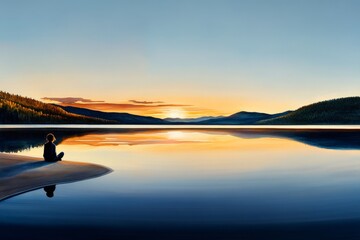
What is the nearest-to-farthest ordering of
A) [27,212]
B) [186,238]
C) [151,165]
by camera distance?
[186,238] → [27,212] → [151,165]

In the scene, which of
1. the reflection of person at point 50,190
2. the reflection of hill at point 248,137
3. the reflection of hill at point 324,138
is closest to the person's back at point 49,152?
the reflection of person at point 50,190

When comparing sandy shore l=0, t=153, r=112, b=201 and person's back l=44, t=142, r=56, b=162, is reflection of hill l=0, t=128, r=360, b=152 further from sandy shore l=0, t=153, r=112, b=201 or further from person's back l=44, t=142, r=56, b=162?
sandy shore l=0, t=153, r=112, b=201

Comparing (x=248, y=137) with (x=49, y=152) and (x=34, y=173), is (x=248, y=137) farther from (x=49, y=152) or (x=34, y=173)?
(x=34, y=173)

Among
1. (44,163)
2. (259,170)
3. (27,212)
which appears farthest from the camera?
(259,170)

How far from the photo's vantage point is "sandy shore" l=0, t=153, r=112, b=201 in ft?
56.2

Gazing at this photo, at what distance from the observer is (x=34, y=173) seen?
20078 millimetres

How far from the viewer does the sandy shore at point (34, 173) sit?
17.1 metres

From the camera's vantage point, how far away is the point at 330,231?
36.2ft

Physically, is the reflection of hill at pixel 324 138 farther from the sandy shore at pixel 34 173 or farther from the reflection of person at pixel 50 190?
the reflection of person at pixel 50 190

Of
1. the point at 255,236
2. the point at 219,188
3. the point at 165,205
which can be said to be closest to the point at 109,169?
the point at 219,188

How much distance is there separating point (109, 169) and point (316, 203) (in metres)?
14.3

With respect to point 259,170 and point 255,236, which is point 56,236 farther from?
point 259,170

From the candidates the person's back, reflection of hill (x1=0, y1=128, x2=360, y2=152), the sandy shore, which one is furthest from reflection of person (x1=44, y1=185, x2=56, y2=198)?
reflection of hill (x1=0, y1=128, x2=360, y2=152)

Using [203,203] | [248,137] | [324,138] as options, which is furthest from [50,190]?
[324,138]
